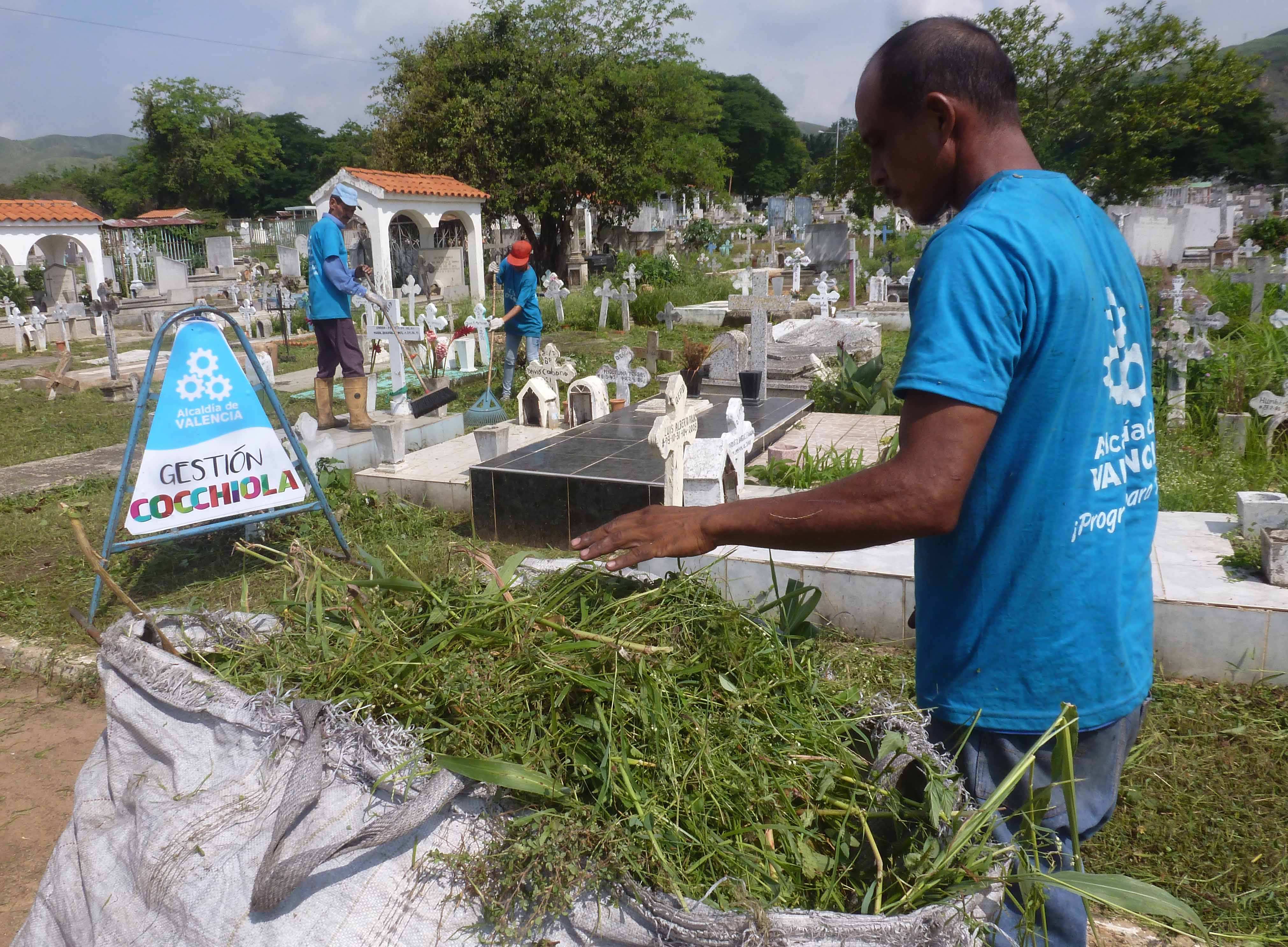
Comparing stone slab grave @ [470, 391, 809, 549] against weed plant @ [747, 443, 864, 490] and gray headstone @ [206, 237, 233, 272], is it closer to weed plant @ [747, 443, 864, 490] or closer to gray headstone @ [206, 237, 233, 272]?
weed plant @ [747, 443, 864, 490]

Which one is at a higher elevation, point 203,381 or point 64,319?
point 64,319

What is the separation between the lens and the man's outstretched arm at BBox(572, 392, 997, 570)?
1.16 m

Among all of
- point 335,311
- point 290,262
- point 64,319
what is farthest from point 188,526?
point 290,262

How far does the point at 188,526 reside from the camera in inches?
169

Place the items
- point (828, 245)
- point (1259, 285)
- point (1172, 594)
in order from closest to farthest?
point (1172, 594) → point (1259, 285) → point (828, 245)

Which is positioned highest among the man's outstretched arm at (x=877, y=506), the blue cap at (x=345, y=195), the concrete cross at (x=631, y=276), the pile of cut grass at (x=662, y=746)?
the blue cap at (x=345, y=195)

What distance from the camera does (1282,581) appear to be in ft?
11.4

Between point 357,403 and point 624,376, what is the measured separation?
2238 mm

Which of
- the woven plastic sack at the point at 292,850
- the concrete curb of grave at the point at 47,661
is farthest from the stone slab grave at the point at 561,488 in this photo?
the woven plastic sack at the point at 292,850

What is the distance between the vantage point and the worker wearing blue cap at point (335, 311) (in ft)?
23.7

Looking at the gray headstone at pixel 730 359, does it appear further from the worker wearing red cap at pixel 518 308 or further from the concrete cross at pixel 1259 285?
the concrete cross at pixel 1259 285

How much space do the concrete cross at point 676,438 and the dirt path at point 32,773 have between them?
2661 mm

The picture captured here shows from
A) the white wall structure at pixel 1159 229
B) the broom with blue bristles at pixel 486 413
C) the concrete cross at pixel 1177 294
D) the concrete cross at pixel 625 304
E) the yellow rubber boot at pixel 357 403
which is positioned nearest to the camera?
the yellow rubber boot at pixel 357 403

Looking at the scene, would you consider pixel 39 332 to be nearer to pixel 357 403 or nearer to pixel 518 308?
pixel 518 308
